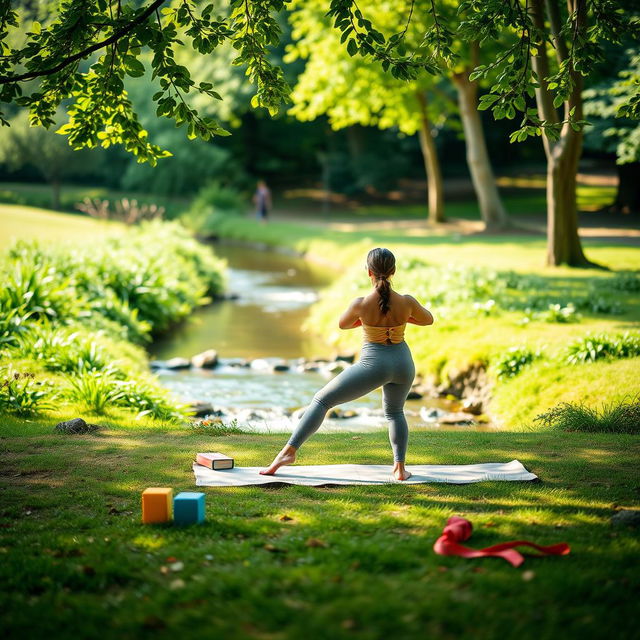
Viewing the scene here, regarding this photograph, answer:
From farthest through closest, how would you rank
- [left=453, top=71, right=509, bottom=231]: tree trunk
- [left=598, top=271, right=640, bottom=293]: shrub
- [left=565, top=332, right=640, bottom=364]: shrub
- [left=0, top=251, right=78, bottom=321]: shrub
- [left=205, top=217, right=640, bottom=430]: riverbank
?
[left=453, top=71, right=509, bottom=231]: tree trunk < [left=598, top=271, right=640, bottom=293]: shrub < [left=0, top=251, right=78, bottom=321]: shrub < [left=565, top=332, right=640, bottom=364]: shrub < [left=205, top=217, right=640, bottom=430]: riverbank

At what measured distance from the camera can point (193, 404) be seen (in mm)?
11773

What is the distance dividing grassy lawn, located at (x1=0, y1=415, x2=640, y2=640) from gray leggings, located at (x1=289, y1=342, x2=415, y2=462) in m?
0.45

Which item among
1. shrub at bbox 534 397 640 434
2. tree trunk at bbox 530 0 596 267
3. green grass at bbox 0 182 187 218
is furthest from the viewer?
green grass at bbox 0 182 187 218

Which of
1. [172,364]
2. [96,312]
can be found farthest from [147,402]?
[96,312]

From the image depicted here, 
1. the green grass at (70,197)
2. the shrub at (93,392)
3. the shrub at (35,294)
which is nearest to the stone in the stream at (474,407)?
the shrub at (93,392)

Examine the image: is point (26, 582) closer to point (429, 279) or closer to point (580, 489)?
point (580, 489)

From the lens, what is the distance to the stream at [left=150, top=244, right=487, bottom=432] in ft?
38.0

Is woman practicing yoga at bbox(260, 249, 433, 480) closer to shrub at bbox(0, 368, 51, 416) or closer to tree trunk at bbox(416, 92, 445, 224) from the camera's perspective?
shrub at bbox(0, 368, 51, 416)

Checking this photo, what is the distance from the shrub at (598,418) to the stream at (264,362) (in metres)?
1.66

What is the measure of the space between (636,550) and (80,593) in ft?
10.5

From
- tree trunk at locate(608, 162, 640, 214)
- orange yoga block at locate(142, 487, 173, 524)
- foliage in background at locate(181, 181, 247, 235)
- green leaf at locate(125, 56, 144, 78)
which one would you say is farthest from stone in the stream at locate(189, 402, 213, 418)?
foliage in background at locate(181, 181, 247, 235)

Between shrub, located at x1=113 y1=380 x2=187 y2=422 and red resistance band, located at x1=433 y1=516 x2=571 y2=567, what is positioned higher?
red resistance band, located at x1=433 y1=516 x2=571 y2=567

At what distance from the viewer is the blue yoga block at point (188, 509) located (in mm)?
5285

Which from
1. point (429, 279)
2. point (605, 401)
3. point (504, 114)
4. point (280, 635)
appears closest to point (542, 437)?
point (605, 401)
